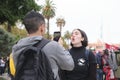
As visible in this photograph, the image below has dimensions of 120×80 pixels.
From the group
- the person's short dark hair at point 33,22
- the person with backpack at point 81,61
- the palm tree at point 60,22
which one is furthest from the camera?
the palm tree at point 60,22

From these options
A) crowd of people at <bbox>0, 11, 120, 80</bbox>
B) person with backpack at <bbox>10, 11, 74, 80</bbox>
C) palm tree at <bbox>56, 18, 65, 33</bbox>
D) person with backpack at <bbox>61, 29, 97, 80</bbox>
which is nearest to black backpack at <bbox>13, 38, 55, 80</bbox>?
person with backpack at <bbox>10, 11, 74, 80</bbox>

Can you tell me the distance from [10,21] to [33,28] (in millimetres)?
23017

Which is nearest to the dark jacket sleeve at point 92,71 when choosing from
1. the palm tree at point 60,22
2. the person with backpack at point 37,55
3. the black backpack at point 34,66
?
the person with backpack at point 37,55

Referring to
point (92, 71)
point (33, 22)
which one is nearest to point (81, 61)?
point (92, 71)

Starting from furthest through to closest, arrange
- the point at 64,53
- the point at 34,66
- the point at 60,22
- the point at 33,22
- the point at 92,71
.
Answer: the point at 60,22
the point at 92,71
the point at 64,53
the point at 33,22
the point at 34,66

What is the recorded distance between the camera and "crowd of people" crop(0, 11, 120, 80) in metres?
4.75

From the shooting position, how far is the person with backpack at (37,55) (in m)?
4.61

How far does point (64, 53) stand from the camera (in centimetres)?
484

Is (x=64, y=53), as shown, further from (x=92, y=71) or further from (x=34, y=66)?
(x=92, y=71)

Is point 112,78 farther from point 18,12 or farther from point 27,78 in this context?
point 27,78

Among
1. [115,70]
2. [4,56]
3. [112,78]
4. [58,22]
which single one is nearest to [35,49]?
[115,70]

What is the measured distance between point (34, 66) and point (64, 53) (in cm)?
41

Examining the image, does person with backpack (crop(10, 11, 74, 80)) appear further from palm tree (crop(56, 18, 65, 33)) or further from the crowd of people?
palm tree (crop(56, 18, 65, 33))

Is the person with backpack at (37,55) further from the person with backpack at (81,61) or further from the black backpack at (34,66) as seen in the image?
the person with backpack at (81,61)
